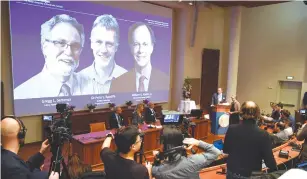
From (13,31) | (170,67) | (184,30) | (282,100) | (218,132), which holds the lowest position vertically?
(218,132)

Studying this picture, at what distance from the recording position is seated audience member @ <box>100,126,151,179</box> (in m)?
1.67

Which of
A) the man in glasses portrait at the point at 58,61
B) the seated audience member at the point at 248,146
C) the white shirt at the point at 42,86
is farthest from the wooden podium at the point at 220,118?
the seated audience member at the point at 248,146

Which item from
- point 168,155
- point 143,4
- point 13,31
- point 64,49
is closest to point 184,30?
point 143,4

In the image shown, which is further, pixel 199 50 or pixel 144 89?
pixel 199 50

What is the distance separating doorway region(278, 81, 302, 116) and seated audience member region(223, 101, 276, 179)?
8675mm

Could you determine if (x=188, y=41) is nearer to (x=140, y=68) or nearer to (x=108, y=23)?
(x=140, y=68)

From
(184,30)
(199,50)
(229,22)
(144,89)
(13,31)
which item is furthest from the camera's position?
(229,22)

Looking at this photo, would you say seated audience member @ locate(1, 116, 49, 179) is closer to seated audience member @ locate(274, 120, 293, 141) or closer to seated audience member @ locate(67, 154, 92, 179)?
seated audience member @ locate(67, 154, 92, 179)

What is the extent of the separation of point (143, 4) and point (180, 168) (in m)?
6.73

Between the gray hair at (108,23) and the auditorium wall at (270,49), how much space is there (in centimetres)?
637

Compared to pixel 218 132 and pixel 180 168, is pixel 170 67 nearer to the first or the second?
pixel 218 132

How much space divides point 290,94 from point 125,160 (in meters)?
9.84

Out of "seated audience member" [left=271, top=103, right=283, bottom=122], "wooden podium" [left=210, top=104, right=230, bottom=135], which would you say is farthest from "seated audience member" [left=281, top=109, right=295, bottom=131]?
"wooden podium" [left=210, top=104, right=230, bottom=135]

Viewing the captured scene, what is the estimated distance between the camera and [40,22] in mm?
5641
